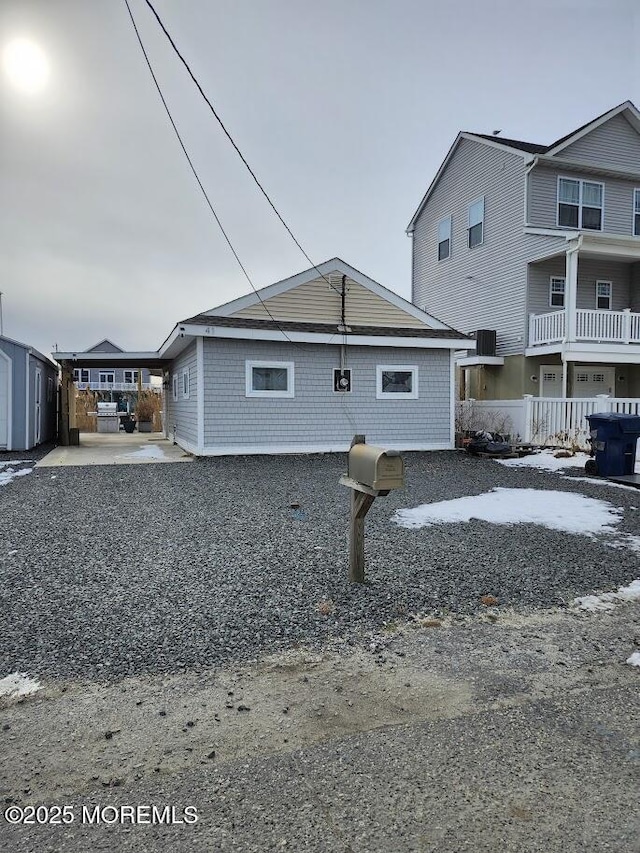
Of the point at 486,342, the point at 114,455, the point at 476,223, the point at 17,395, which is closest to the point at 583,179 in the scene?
the point at 476,223

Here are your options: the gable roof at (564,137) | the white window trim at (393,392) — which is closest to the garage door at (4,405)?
the white window trim at (393,392)

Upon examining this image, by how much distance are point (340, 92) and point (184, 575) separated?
994 cm

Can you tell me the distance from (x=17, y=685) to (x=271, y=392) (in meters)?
10.1

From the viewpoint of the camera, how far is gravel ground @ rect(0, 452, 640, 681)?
10.3ft

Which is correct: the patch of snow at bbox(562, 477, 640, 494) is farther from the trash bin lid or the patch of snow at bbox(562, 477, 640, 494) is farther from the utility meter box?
the utility meter box

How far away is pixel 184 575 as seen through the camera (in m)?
4.25

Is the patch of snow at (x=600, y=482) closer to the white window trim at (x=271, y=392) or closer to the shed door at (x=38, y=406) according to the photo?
the white window trim at (x=271, y=392)

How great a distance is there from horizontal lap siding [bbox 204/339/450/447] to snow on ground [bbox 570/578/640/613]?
9116 mm

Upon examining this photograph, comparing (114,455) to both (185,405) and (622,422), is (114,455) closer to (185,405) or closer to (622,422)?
(185,405)

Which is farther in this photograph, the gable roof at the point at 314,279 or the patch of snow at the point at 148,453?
the patch of snow at the point at 148,453

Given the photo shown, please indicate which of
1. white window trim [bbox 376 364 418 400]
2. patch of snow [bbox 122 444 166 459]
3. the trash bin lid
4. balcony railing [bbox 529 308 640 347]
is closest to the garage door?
patch of snow [bbox 122 444 166 459]

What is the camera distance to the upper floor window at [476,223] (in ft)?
60.6

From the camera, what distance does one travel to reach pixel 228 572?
4.34 metres

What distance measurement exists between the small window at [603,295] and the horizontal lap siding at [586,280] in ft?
0.40
